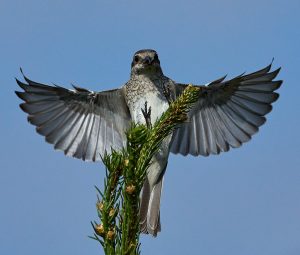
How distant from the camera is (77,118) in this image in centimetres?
983

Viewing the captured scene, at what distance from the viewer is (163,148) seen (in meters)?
8.67

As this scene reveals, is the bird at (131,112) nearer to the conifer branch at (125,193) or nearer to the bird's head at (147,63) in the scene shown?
the bird's head at (147,63)

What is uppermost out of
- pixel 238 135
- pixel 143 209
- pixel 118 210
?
pixel 238 135

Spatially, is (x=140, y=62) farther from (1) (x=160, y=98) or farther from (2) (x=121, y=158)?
(2) (x=121, y=158)

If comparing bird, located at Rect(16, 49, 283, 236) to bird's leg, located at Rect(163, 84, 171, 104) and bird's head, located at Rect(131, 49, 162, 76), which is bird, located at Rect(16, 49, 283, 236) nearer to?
bird's head, located at Rect(131, 49, 162, 76)

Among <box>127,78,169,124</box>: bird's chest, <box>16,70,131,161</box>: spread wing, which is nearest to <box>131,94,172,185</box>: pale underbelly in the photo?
<box>127,78,169,124</box>: bird's chest

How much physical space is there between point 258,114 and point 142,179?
593 centimetres

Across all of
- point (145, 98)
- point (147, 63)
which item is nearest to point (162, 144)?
point (145, 98)

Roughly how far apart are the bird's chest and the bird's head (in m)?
0.19

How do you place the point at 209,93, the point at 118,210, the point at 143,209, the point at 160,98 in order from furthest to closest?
the point at 209,93 < the point at 160,98 < the point at 143,209 < the point at 118,210

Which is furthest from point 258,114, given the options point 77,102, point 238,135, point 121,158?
point 121,158

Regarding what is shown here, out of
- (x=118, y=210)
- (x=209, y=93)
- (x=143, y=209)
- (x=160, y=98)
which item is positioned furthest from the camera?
(x=209, y=93)

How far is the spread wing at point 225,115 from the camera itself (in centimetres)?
940

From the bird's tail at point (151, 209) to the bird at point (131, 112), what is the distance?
525 millimetres
